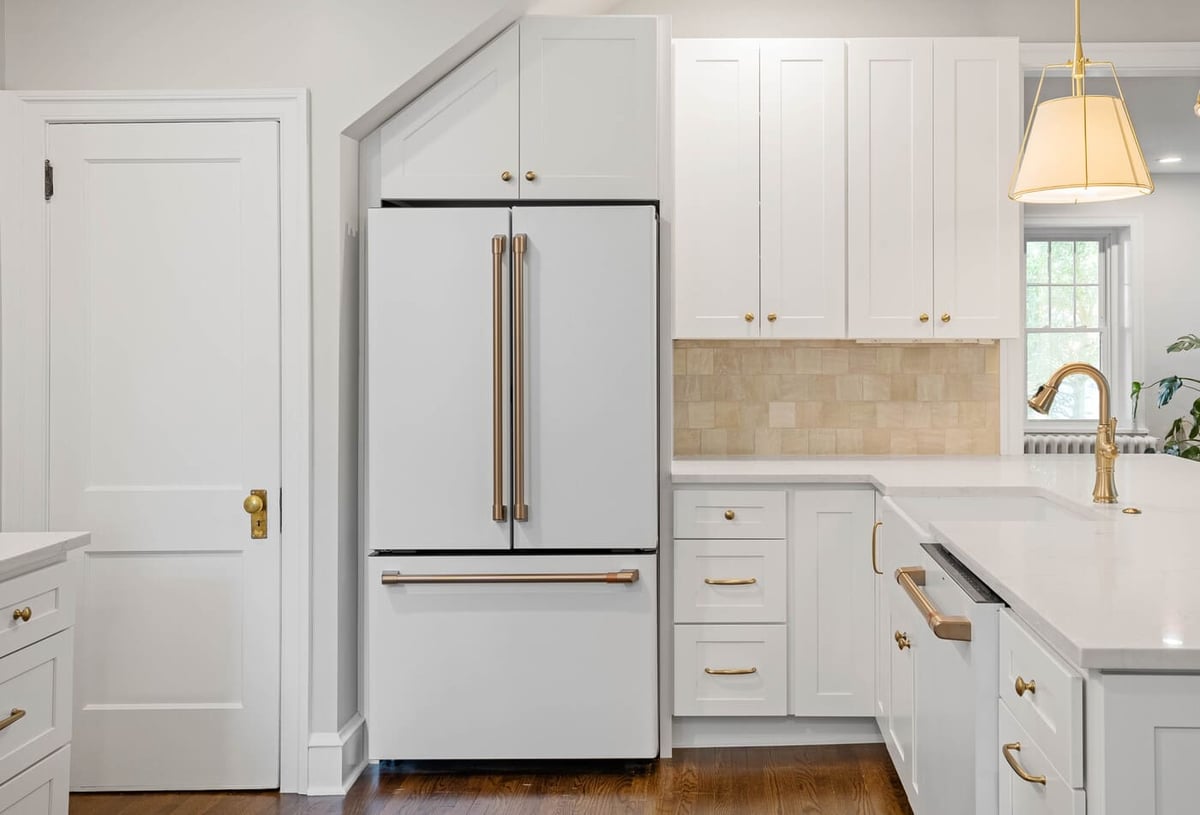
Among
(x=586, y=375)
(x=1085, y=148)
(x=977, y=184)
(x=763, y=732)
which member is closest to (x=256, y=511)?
(x=586, y=375)

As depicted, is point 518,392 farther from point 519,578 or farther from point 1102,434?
point 1102,434

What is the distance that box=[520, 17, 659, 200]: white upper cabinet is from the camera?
265 cm

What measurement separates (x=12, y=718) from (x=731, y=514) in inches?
75.6

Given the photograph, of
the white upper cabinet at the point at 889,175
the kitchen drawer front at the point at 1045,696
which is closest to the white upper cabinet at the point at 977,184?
the white upper cabinet at the point at 889,175

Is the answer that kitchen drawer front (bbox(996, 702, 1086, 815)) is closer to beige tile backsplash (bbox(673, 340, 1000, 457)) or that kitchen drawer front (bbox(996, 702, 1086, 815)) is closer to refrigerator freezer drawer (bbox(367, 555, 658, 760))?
refrigerator freezer drawer (bbox(367, 555, 658, 760))

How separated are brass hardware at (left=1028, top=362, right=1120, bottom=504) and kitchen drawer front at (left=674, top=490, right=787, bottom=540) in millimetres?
868

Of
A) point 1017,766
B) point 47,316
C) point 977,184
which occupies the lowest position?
point 1017,766

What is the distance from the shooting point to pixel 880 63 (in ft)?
9.98

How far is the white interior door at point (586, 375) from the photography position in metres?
2.60

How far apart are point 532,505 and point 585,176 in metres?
0.99

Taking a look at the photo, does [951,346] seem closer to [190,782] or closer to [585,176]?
[585,176]

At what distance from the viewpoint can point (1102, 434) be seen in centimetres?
221

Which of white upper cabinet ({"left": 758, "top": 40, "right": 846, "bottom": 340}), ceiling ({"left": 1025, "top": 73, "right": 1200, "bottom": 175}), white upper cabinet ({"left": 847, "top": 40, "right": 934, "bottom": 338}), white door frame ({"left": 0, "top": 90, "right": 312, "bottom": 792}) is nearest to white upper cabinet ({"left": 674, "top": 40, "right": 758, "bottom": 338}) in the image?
white upper cabinet ({"left": 758, "top": 40, "right": 846, "bottom": 340})

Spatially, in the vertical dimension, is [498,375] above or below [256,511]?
above
